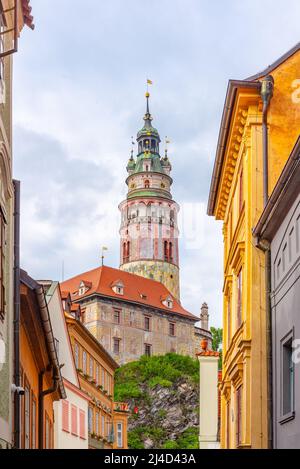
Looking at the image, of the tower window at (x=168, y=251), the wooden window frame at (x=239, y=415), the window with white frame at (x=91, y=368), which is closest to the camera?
the wooden window frame at (x=239, y=415)

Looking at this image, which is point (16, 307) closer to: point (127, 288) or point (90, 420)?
point (90, 420)

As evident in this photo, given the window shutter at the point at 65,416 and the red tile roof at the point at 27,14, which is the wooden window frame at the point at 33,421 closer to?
the red tile roof at the point at 27,14

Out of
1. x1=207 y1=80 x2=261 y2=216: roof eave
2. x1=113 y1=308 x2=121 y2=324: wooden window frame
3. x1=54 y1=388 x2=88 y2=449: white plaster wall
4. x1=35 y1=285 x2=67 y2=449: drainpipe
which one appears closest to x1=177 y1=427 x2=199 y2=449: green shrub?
x1=113 y1=308 x2=121 y2=324: wooden window frame

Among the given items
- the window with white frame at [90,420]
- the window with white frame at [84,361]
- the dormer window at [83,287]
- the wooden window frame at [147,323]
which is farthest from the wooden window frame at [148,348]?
the window with white frame at [84,361]

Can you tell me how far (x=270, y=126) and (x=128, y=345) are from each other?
269 feet

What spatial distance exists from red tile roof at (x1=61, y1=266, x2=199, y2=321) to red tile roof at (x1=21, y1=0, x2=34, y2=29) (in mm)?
82352

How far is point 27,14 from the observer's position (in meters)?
13.9

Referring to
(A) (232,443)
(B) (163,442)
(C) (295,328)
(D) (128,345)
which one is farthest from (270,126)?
(D) (128,345)

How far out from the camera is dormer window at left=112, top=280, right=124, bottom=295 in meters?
99.2

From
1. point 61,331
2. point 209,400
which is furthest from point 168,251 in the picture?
point 61,331

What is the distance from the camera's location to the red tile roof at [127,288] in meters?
98.2

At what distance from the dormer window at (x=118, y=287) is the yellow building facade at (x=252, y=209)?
258ft

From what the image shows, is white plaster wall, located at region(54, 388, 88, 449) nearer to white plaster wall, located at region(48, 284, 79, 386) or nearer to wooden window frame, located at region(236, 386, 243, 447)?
white plaster wall, located at region(48, 284, 79, 386)
